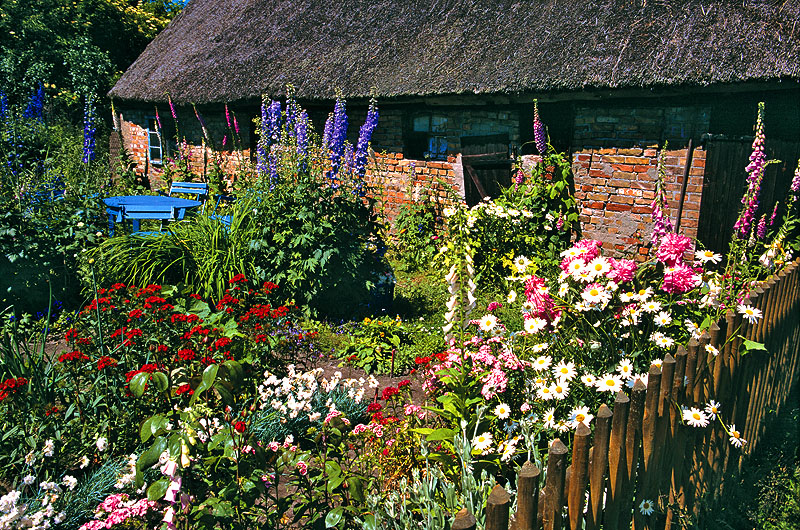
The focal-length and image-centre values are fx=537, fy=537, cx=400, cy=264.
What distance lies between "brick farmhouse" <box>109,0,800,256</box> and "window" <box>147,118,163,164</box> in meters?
2.66

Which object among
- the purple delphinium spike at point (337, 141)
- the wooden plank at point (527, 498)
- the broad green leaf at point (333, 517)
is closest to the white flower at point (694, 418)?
the wooden plank at point (527, 498)

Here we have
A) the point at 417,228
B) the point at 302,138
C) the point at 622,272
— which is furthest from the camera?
the point at 417,228

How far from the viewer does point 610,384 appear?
210cm

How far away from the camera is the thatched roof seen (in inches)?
200

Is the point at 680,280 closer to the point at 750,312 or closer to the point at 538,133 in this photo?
the point at 750,312

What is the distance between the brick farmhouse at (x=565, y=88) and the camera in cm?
524

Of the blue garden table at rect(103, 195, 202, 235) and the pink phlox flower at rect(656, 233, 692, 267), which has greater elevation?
the pink phlox flower at rect(656, 233, 692, 267)

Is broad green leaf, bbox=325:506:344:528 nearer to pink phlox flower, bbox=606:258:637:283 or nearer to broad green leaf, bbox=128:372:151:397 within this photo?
broad green leaf, bbox=128:372:151:397

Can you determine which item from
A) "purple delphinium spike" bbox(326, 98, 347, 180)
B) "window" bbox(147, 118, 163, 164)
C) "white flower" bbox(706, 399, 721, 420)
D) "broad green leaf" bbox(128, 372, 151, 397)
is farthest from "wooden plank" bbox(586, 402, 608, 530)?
"window" bbox(147, 118, 163, 164)

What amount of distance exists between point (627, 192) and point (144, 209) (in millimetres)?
5323

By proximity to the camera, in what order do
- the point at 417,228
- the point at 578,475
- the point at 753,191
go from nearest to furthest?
the point at 578,475
the point at 753,191
the point at 417,228

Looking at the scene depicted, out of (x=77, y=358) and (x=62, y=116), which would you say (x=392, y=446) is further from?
(x=62, y=116)

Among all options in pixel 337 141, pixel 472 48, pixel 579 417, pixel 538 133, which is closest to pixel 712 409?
pixel 579 417

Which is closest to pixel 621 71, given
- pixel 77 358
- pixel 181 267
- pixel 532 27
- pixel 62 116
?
pixel 532 27
